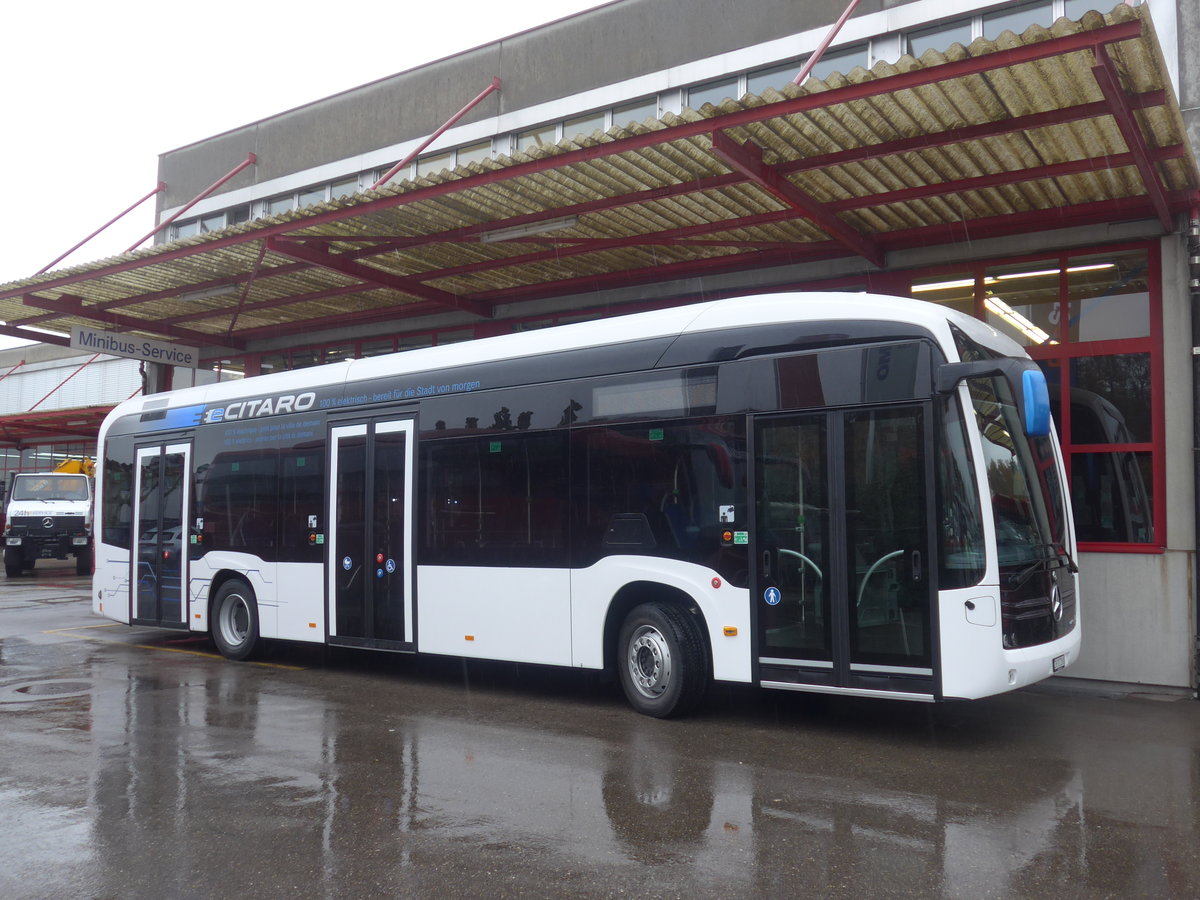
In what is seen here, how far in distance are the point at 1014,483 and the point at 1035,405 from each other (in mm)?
822

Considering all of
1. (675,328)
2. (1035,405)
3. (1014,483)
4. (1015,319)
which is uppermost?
(1015,319)

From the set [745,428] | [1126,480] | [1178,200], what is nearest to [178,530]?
[745,428]

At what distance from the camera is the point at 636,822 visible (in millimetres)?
5500

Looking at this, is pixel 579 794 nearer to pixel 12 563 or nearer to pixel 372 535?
pixel 372 535

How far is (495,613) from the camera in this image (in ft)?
30.3

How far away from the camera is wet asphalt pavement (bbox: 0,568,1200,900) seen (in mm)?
4734

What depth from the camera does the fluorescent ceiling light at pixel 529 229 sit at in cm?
1164

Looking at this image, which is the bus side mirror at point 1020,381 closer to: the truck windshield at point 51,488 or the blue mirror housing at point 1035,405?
the blue mirror housing at point 1035,405

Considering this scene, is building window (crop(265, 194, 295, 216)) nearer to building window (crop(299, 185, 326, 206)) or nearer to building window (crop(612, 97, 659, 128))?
building window (crop(299, 185, 326, 206))

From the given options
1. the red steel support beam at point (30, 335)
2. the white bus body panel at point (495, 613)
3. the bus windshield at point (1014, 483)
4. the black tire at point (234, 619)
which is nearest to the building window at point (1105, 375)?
Answer: the bus windshield at point (1014, 483)

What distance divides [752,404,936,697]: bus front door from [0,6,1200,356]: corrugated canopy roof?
275 centimetres

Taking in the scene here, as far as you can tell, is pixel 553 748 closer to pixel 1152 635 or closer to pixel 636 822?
pixel 636 822

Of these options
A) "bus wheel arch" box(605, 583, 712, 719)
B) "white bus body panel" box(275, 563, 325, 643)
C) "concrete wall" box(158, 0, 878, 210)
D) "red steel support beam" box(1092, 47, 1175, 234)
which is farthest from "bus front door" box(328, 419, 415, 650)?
"concrete wall" box(158, 0, 878, 210)

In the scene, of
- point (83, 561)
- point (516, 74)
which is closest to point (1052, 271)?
point (516, 74)
